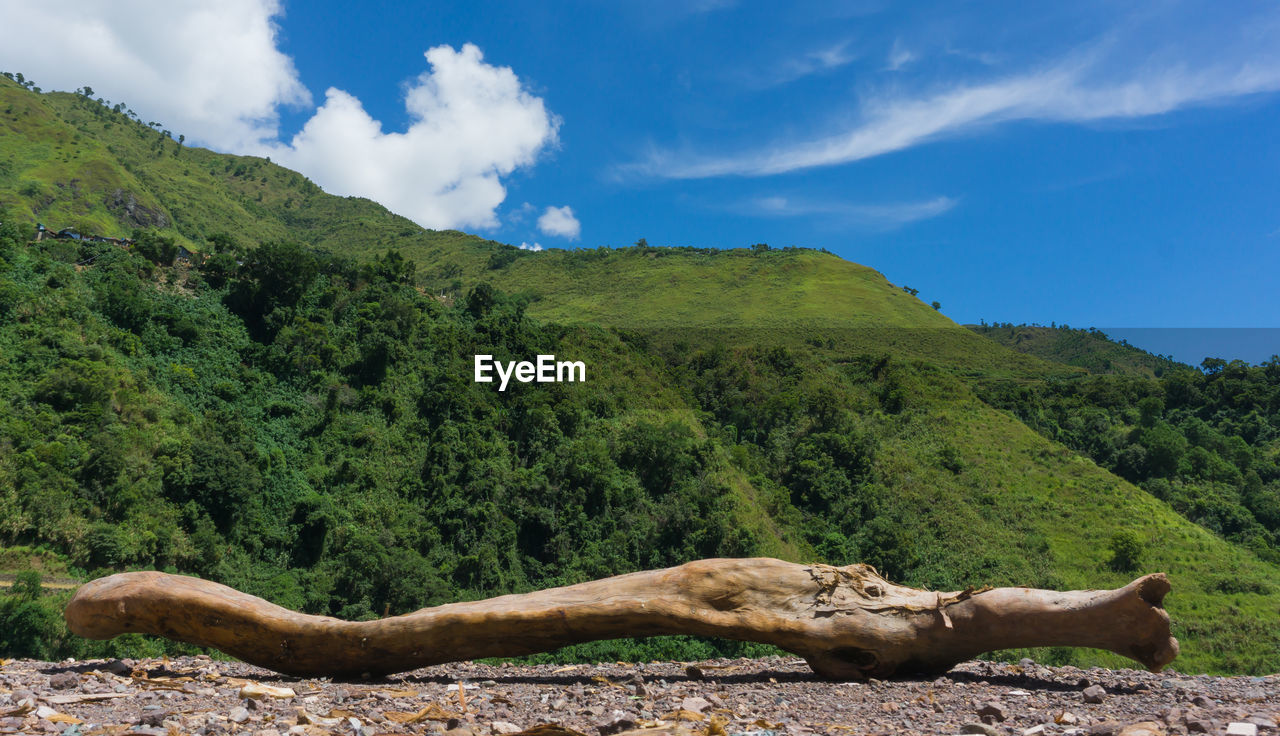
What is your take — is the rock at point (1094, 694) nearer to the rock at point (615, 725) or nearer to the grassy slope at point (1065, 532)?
the rock at point (615, 725)

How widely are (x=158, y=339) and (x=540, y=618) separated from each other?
1363 inches

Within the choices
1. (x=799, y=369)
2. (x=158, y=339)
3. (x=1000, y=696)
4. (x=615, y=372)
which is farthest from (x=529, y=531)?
(x=1000, y=696)

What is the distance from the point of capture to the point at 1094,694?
679cm

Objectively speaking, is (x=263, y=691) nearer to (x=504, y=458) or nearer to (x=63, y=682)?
(x=63, y=682)

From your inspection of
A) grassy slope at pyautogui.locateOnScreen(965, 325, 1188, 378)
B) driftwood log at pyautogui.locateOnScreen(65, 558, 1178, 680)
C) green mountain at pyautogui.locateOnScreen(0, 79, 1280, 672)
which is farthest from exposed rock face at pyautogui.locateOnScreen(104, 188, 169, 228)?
grassy slope at pyautogui.locateOnScreen(965, 325, 1188, 378)

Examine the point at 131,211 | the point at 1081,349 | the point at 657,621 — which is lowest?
the point at 657,621

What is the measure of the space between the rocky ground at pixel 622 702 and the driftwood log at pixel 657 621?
332 millimetres

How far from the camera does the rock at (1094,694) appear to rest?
21.9 feet

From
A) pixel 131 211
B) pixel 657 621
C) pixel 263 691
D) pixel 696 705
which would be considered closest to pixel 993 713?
pixel 696 705

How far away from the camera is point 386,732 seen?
522 centimetres

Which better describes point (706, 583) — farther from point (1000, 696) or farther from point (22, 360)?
point (22, 360)

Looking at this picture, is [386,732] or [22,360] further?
[22,360]

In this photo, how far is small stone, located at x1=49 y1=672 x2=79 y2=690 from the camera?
21.5 feet

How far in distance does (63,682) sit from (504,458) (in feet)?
92.3
